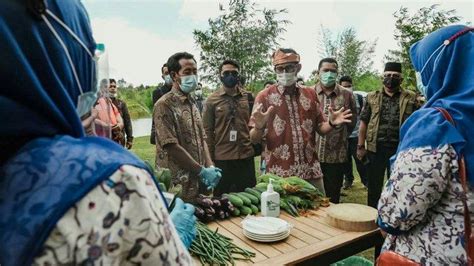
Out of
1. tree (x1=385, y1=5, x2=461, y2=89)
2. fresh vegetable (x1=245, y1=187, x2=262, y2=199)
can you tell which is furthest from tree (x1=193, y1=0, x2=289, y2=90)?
fresh vegetable (x1=245, y1=187, x2=262, y2=199)

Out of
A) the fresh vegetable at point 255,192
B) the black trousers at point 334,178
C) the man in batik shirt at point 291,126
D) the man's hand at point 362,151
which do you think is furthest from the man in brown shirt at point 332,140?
the fresh vegetable at point 255,192

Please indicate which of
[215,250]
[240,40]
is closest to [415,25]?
[240,40]

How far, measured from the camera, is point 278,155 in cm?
340

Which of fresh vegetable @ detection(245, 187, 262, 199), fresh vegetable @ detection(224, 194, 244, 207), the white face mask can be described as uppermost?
the white face mask

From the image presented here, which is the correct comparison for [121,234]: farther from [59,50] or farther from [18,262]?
[59,50]

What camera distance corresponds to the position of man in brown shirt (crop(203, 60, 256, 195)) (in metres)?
4.05

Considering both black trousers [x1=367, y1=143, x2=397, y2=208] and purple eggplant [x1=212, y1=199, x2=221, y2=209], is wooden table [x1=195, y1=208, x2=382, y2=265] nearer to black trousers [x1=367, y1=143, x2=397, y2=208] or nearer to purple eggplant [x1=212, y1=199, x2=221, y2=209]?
purple eggplant [x1=212, y1=199, x2=221, y2=209]

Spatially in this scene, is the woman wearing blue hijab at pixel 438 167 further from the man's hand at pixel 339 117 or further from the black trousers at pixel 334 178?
the black trousers at pixel 334 178

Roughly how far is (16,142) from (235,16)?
328 inches

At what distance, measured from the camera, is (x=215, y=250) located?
5.48 feet

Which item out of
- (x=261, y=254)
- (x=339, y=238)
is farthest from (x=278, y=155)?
(x=261, y=254)

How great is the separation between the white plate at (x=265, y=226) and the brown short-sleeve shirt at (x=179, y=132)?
115cm

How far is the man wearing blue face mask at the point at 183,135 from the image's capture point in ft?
10.0

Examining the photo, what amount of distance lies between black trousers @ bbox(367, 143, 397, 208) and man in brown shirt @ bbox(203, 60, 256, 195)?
5.11 ft
